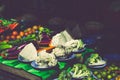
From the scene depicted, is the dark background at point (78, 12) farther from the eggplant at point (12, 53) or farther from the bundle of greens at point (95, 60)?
the eggplant at point (12, 53)

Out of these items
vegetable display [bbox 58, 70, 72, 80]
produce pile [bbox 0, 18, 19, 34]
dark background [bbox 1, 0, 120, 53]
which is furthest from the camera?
produce pile [bbox 0, 18, 19, 34]

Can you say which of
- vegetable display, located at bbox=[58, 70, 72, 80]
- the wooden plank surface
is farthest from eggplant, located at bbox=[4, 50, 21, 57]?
vegetable display, located at bbox=[58, 70, 72, 80]

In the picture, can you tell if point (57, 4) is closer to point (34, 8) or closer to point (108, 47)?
point (34, 8)

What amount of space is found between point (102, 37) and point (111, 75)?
2.41 ft

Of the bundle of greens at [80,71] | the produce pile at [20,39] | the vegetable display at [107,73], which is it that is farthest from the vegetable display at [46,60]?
the vegetable display at [107,73]

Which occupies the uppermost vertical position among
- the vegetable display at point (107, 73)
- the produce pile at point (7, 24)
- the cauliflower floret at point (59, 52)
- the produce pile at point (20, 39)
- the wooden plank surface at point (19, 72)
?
the produce pile at point (7, 24)

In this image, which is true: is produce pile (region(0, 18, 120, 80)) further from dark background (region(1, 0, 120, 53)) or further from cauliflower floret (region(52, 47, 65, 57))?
dark background (region(1, 0, 120, 53))

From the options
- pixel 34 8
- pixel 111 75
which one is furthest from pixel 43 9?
pixel 111 75

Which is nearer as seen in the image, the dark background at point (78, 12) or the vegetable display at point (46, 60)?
the vegetable display at point (46, 60)

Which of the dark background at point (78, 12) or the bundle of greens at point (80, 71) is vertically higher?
the dark background at point (78, 12)

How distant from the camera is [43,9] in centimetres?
482

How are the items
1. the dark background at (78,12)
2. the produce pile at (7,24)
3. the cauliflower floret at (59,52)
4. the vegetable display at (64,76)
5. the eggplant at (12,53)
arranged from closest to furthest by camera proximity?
the vegetable display at (64,76) → the cauliflower floret at (59,52) → the eggplant at (12,53) → the dark background at (78,12) → the produce pile at (7,24)

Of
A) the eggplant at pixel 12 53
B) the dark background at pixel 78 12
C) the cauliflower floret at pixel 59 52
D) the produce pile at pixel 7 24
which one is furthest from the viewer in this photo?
the produce pile at pixel 7 24

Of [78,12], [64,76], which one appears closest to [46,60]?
[64,76]
